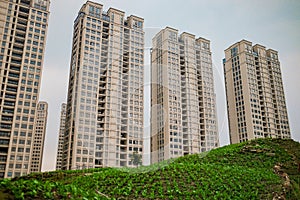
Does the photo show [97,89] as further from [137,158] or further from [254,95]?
[254,95]

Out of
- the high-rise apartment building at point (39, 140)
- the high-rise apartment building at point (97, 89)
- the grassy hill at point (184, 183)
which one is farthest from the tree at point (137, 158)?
the high-rise apartment building at point (39, 140)

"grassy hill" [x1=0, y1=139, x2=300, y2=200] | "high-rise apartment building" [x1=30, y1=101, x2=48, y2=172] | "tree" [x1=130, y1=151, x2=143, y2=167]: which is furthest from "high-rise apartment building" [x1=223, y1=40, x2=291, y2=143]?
"high-rise apartment building" [x1=30, y1=101, x2=48, y2=172]

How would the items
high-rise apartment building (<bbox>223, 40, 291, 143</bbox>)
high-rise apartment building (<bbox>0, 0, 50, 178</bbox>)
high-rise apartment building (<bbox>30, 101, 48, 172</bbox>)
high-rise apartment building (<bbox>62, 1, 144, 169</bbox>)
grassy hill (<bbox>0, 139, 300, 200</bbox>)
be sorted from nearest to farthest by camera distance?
grassy hill (<bbox>0, 139, 300, 200</bbox>) → high-rise apartment building (<bbox>62, 1, 144, 169</bbox>) → high-rise apartment building (<bbox>0, 0, 50, 178</bbox>) → high-rise apartment building (<bbox>223, 40, 291, 143</bbox>) → high-rise apartment building (<bbox>30, 101, 48, 172</bbox>)

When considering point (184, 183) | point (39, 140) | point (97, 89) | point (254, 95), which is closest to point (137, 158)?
point (97, 89)

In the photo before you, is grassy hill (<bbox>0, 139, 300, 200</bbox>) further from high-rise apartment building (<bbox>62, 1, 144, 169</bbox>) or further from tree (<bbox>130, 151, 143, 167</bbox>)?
high-rise apartment building (<bbox>62, 1, 144, 169</bbox>)

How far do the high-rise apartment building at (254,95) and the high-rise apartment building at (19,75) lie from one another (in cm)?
3551

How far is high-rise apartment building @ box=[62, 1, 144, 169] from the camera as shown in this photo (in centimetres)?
2756

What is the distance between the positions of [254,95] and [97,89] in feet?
111

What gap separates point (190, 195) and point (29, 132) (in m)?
32.1

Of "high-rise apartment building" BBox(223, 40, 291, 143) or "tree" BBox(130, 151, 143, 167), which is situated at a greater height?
"high-rise apartment building" BBox(223, 40, 291, 143)

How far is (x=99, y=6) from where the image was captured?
4125 centimetres

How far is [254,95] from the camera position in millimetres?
51500

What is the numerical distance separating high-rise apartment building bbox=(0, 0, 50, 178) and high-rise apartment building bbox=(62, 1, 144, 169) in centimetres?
506

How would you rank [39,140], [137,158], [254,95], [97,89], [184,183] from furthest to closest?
1. [39,140]
2. [254,95]
3. [97,89]
4. [137,158]
5. [184,183]
